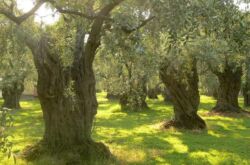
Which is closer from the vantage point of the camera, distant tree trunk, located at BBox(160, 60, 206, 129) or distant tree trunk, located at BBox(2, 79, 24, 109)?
distant tree trunk, located at BBox(160, 60, 206, 129)

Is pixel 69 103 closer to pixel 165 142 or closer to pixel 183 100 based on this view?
pixel 165 142

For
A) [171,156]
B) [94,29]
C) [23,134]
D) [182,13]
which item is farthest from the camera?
[23,134]

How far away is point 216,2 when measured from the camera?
9.46 m

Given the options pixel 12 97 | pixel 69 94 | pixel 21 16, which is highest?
pixel 21 16

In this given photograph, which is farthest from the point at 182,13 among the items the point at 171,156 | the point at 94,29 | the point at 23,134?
the point at 23,134

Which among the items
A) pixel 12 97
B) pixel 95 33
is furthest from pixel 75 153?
pixel 12 97

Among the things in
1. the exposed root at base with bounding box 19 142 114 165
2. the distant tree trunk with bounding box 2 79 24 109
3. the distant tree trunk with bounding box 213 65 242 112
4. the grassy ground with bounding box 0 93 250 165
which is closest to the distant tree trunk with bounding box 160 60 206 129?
the grassy ground with bounding box 0 93 250 165

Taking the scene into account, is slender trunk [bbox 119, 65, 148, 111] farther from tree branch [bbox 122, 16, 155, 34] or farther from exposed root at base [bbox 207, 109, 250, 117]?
exposed root at base [bbox 207, 109, 250, 117]

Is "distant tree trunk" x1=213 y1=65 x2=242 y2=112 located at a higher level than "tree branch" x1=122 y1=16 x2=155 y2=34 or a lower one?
lower

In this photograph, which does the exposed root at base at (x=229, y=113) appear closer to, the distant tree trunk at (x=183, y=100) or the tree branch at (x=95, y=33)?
the distant tree trunk at (x=183, y=100)

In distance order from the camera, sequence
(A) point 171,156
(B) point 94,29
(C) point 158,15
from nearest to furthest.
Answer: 1. (C) point 158,15
2. (B) point 94,29
3. (A) point 171,156

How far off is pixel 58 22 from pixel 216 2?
7222 mm

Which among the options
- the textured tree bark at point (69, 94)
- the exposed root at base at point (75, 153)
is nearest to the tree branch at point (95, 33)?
the textured tree bark at point (69, 94)

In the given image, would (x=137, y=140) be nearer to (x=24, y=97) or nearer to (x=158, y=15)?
(x=158, y=15)
